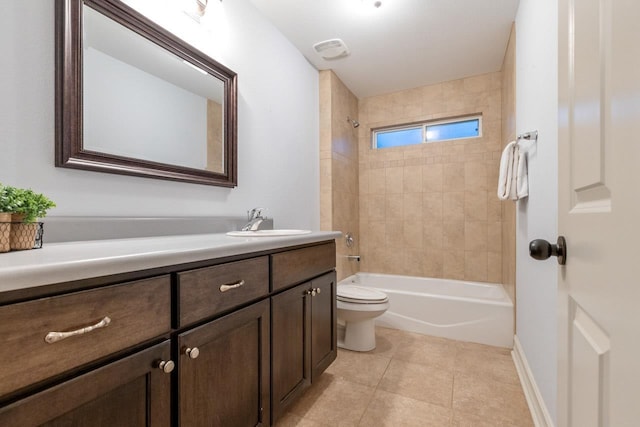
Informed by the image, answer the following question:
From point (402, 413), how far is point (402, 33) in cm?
254

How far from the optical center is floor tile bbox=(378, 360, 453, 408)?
1.66m

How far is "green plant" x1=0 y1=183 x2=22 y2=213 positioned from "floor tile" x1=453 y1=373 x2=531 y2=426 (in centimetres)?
197

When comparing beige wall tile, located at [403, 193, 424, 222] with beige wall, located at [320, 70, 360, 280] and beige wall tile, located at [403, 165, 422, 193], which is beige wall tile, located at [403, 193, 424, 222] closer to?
beige wall tile, located at [403, 165, 422, 193]

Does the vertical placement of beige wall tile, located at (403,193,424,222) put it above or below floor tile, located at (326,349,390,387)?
above

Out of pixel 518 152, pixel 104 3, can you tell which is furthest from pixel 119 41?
pixel 518 152

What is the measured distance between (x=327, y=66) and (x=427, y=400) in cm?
273

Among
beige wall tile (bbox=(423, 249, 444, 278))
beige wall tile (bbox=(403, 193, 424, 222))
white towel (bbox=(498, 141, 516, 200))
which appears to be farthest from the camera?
beige wall tile (bbox=(403, 193, 424, 222))

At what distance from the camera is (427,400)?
1619mm

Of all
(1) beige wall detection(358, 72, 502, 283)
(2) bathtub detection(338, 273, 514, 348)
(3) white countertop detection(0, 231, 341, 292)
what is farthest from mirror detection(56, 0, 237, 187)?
(1) beige wall detection(358, 72, 502, 283)

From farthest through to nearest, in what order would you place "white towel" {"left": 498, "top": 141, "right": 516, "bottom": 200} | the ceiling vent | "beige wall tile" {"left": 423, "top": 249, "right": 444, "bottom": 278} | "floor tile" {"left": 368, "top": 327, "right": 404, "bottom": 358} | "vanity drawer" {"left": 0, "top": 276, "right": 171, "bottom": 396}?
"beige wall tile" {"left": 423, "top": 249, "right": 444, "bottom": 278}, the ceiling vent, "floor tile" {"left": 368, "top": 327, "right": 404, "bottom": 358}, "white towel" {"left": 498, "top": 141, "right": 516, "bottom": 200}, "vanity drawer" {"left": 0, "top": 276, "right": 171, "bottom": 396}

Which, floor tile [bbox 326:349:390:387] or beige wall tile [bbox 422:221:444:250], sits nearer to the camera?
floor tile [bbox 326:349:390:387]

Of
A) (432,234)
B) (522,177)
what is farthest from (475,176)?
(522,177)

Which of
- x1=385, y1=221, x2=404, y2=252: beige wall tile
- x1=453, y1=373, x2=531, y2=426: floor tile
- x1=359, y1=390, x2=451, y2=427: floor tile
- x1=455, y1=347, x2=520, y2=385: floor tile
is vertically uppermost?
x1=385, y1=221, x2=404, y2=252: beige wall tile

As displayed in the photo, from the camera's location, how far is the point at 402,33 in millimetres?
2262
